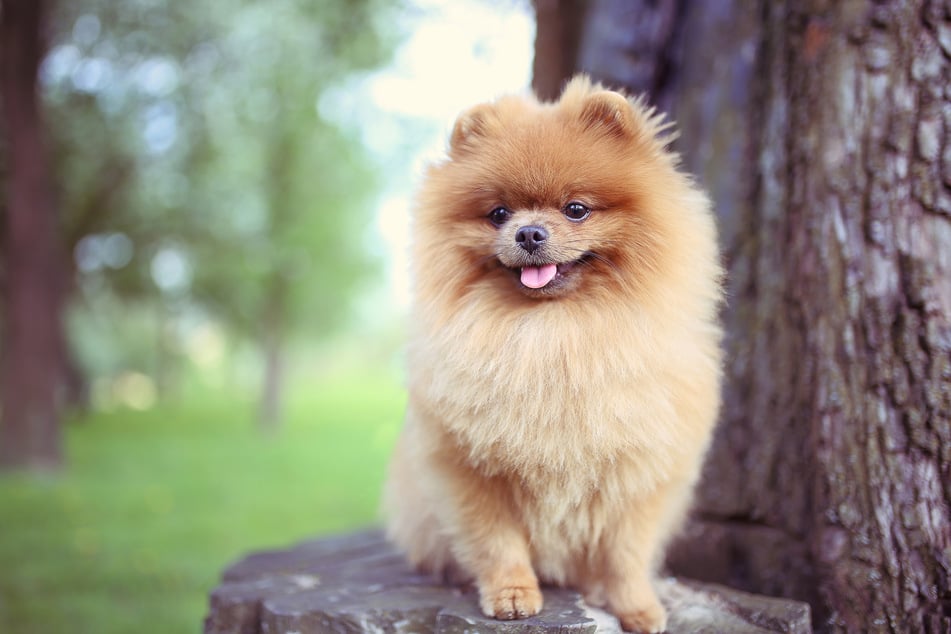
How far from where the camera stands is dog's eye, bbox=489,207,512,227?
87.4 inches

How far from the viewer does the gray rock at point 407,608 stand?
2.25 metres

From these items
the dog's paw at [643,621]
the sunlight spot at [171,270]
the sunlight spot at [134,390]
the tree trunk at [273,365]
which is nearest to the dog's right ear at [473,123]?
the dog's paw at [643,621]

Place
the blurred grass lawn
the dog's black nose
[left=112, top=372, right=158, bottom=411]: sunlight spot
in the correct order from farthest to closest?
[left=112, top=372, right=158, bottom=411]: sunlight spot, the blurred grass lawn, the dog's black nose

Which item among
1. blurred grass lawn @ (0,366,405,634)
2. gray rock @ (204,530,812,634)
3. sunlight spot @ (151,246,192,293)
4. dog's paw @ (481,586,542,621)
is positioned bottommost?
blurred grass lawn @ (0,366,405,634)

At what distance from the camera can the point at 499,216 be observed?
88.0 inches

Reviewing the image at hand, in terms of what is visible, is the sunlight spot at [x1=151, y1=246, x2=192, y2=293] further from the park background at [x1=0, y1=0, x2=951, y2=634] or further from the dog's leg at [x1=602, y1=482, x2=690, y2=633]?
the dog's leg at [x1=602, y1=482, x2=690, y2=633]

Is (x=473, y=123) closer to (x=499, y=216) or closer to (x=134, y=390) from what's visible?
(x=499, y=216)

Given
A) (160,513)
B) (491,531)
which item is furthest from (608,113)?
(160,513)

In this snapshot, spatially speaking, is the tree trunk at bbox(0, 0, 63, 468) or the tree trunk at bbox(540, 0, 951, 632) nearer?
the tree trunk at bbox(540, 0, 951, 632)

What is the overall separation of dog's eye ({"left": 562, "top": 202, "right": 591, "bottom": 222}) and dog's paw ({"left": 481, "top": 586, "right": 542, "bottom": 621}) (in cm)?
115

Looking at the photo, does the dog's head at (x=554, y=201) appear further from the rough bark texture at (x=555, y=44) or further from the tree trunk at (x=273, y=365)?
the tree trunk at (x=273, y=365)

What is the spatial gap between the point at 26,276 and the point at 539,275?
26.9 feet

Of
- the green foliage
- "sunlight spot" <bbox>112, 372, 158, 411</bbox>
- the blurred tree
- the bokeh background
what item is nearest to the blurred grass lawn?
the bokeh background

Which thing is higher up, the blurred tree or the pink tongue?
the blurred tree
